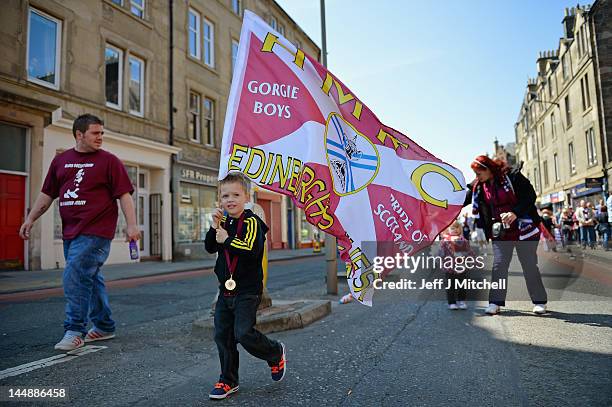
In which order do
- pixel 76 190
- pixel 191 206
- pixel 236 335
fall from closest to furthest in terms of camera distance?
pixel 236 335, pixel 76 190, pixel 191 206

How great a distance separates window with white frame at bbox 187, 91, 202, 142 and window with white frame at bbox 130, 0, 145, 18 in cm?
378

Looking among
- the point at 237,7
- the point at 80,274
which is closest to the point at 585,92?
the point at 237,7

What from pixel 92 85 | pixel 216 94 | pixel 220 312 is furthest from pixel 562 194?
pixel 220 312

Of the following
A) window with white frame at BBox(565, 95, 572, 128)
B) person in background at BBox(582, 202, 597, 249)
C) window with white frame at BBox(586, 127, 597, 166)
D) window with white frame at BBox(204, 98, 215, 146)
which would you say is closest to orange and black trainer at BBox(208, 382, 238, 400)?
person in background at BBox(582, 202, 597, 249)

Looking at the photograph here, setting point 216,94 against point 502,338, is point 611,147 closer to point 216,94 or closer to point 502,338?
point 216,94

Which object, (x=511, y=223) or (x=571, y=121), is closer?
(x=511, y=223)

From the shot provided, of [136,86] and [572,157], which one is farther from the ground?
[136,86]

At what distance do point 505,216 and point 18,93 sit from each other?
12.7 metres

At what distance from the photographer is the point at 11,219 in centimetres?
1231

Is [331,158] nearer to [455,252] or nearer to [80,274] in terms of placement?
[80,274]

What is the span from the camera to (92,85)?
588 inches

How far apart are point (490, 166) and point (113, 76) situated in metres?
14.6

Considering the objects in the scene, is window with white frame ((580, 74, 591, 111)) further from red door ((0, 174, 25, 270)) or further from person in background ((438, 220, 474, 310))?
red door ((0, 174, 25, 270))

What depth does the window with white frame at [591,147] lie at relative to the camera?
28.0 metres
